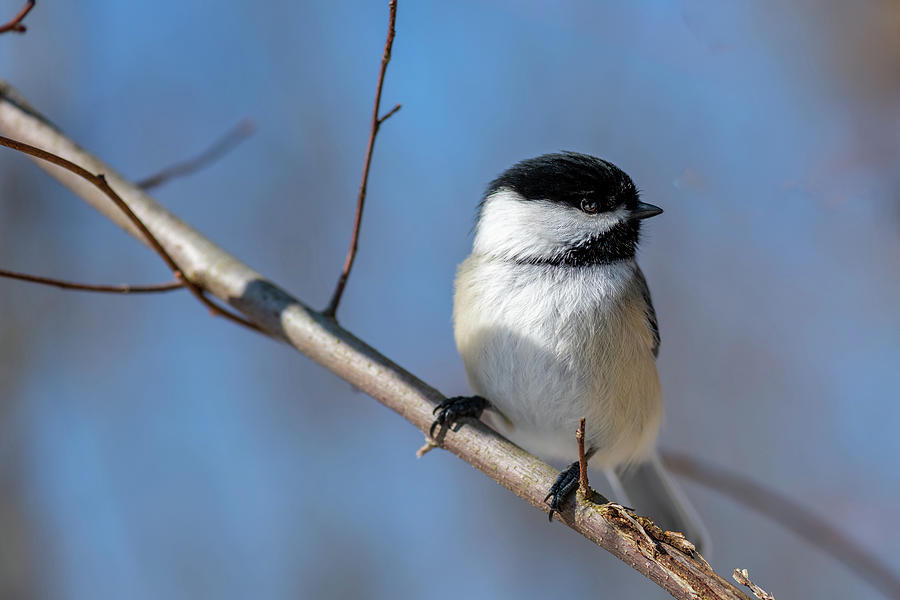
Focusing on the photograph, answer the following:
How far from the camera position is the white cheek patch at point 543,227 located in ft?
6.61

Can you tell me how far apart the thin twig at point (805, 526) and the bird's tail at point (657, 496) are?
58 centimetres

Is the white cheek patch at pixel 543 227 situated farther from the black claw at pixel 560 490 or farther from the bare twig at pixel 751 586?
the bare twig at pixel 751 586

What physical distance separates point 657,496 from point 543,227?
1.30m

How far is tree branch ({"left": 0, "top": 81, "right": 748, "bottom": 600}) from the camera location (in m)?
1.39

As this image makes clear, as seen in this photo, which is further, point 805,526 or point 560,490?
point 805,526

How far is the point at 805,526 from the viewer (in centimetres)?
176

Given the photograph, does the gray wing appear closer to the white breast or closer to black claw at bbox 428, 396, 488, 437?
the white breast

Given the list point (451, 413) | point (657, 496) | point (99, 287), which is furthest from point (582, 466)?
point (657, 496)

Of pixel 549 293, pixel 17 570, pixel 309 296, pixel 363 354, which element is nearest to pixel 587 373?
pixel 549 293

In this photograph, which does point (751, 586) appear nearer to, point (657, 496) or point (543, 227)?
point (543, 227)

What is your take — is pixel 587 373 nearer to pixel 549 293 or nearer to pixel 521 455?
pixel 549 293

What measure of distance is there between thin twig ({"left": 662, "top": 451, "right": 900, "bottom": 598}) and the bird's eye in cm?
73

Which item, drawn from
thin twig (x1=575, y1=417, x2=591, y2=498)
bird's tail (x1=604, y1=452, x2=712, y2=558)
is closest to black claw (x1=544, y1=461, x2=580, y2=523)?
thin twig (x1=575, y1=417, x2=591, y2=498)

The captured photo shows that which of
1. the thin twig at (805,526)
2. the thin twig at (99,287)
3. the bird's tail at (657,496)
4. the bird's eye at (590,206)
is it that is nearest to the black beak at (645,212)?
the bird's eye at (590,206)
